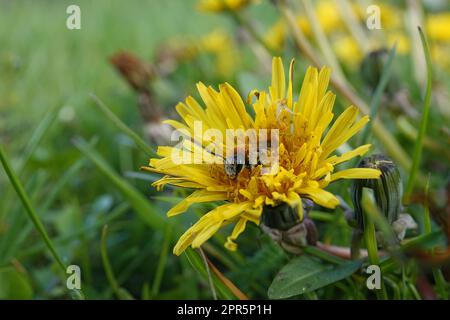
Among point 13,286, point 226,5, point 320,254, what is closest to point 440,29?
point 226,5

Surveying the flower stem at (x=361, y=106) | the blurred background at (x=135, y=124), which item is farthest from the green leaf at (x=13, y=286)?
the flower stem at (x=361, y=106)

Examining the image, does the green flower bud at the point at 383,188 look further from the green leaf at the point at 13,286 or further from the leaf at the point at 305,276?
the green leaf at the point at 13,286

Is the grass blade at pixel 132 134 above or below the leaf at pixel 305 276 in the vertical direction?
above

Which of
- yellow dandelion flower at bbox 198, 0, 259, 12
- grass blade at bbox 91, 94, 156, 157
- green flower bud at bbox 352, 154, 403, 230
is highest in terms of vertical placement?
yellow dandelion flower at bbox 198, 0, 259, 12

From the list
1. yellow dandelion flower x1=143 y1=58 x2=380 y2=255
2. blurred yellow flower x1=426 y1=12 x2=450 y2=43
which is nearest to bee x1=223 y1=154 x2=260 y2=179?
yellow dandelion flower x1=143 y1=58 x2=380 y2=255

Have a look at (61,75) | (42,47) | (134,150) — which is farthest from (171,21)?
(134,150)

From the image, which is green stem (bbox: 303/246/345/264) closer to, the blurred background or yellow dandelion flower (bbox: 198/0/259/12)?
the blurred background

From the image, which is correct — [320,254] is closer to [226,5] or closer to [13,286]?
[13,286]
